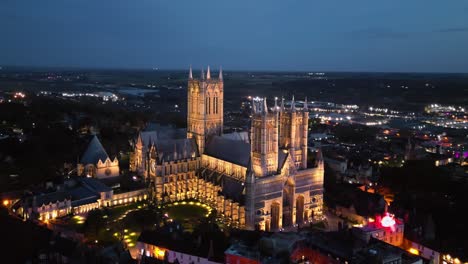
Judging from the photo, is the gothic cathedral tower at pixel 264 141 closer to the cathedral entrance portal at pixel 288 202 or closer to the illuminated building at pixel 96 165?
the cathedral entrance portal at pixel 288 202

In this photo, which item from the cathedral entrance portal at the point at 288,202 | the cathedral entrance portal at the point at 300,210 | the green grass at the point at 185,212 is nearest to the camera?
the cathedral entrance portal at the point at 288,202

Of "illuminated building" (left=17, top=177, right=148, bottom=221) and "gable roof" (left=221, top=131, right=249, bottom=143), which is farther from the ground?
"gable roof" (left=221, top=131, right=249, bottom=143)

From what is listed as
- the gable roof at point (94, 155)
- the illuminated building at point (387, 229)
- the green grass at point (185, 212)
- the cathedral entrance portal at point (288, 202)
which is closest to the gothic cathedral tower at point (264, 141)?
the cathedral entrance portal at point (288, 202)

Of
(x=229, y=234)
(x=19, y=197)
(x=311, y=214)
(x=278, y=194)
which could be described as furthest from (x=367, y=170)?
(x=19, y=197)

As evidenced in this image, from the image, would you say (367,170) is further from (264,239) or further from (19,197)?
(19,197)

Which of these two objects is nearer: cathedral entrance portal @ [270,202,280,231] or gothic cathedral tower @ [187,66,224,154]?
cathedral entrance portal @ [270,202,280,231]

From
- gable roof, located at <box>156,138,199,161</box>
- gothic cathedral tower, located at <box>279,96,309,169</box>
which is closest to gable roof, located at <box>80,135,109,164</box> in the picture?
gable roof, located at <box>156,138,199,161</box>

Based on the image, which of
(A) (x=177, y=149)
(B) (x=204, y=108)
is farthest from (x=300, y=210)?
(B) (x=204, y=108)

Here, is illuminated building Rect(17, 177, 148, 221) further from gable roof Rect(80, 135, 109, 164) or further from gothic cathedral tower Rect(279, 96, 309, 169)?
gothic cathedral tower Rect(279, 96, 309, 169)
